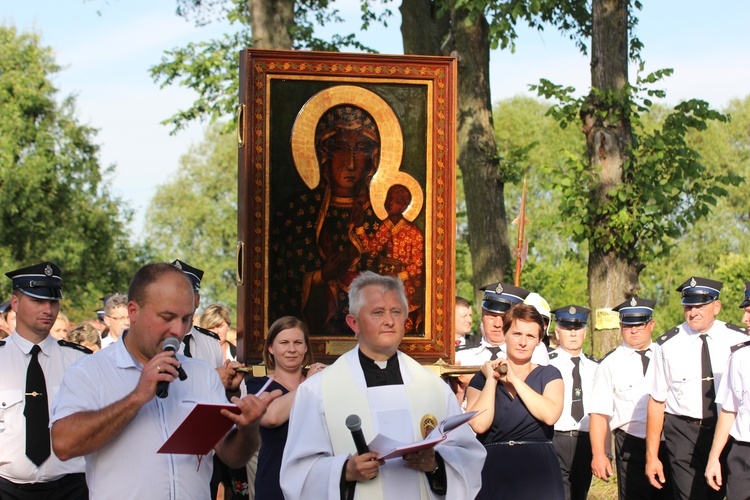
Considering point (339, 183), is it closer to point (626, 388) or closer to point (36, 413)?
point (36, 413)

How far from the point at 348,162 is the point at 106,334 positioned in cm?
594

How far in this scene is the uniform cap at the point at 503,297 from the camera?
1026 centimetres

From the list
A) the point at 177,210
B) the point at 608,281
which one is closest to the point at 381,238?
the point at 608,281

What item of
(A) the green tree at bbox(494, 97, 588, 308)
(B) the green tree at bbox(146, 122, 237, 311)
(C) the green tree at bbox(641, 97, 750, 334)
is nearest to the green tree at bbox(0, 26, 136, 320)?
(B) the green tree at bbox(146, 122, 237, 311)

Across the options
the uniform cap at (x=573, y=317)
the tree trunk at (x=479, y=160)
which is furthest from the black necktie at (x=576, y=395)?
the tree trunk at (x=479, y=160)

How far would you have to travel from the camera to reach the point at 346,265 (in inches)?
384

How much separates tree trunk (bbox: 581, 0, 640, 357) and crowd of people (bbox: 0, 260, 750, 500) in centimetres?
128

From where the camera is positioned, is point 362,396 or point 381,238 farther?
point 381,238

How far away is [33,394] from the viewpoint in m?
→ 8.27

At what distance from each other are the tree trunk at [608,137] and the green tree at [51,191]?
3016 centimetres

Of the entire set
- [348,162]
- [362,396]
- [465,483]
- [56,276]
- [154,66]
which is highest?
[154,66]

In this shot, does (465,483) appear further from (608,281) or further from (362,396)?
(608,281)

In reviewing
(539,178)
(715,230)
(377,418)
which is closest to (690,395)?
(377,418)

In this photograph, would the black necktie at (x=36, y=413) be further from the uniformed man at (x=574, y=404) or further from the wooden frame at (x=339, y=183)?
the uniformed man at (x=574, y=404)
